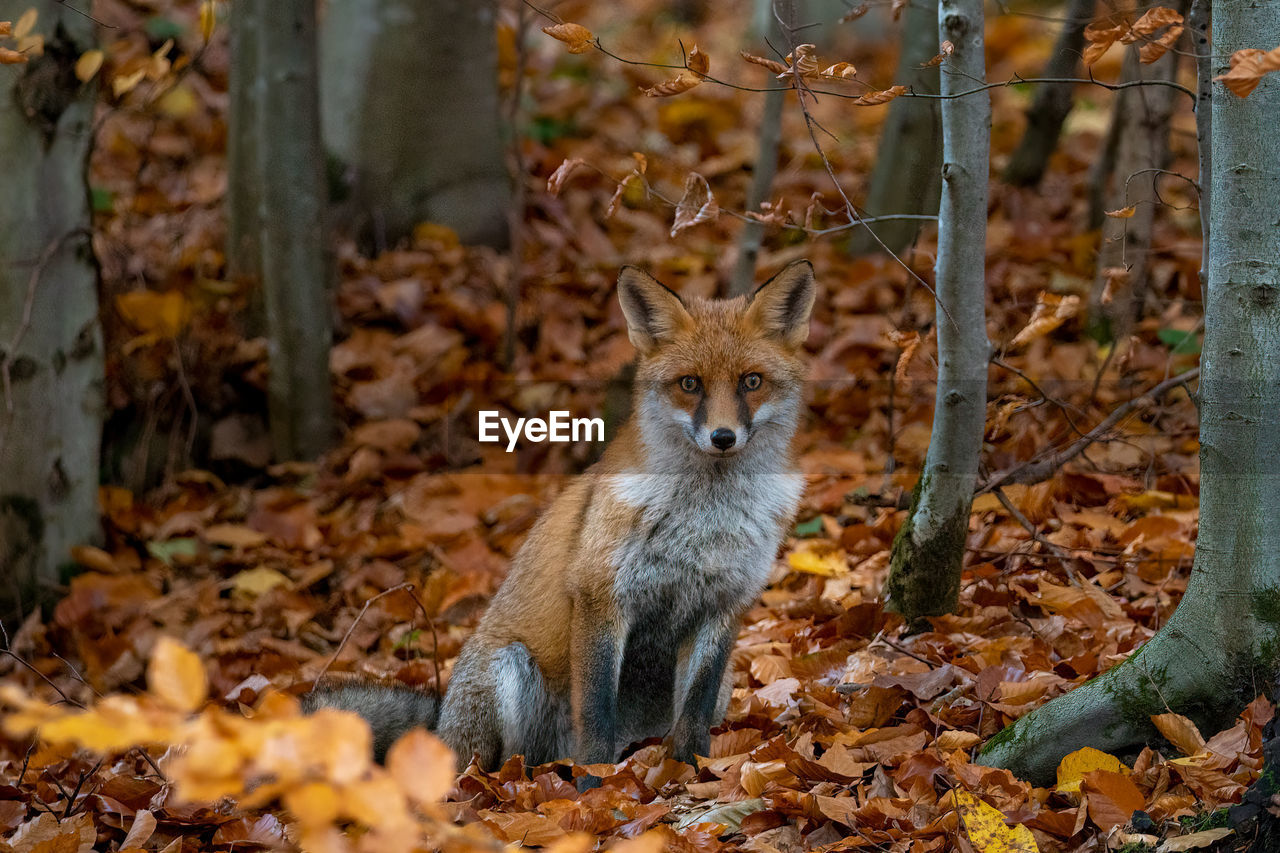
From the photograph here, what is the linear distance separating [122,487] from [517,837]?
A: 17.5 feet

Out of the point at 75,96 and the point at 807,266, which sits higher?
the point at 75,96

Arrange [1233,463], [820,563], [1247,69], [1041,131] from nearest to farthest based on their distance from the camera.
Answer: [1247,69] → [1233,463] → [820,563] → [1041,131]

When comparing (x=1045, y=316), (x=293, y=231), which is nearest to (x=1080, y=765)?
(x=1045, y=316)

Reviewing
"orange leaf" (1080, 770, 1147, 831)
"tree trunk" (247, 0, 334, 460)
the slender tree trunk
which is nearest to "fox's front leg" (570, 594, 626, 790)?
"orange leaf" (1080, 770, 1147, 831)

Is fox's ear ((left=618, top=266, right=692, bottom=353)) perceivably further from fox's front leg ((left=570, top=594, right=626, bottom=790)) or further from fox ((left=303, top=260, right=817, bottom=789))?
fox's front leg ((left=570, top=594, right=626, bottom=790))

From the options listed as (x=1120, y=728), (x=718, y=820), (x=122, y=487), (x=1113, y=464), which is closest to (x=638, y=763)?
(x=718, y=820)

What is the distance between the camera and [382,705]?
461 cm

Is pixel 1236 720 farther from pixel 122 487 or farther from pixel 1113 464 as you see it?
pixel 122 487

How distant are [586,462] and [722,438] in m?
3.71

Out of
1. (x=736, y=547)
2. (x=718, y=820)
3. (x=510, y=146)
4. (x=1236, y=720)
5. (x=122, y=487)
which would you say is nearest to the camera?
(x=1236, y=720)

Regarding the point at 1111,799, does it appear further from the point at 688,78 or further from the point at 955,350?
the point at 688,78

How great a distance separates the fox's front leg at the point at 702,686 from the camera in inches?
169

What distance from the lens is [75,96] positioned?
6426 mm

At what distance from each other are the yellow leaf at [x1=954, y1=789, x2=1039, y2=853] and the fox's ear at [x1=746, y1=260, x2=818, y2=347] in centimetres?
199
